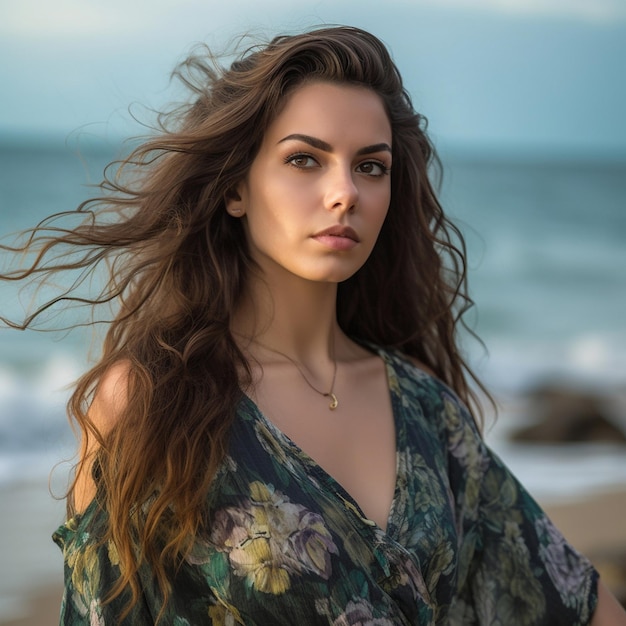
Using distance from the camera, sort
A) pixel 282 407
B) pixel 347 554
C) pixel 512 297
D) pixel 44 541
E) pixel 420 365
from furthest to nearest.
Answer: pixel 512 297, pixel 44 541, pixel 420 365, pixel 282 407, pixel 347 554

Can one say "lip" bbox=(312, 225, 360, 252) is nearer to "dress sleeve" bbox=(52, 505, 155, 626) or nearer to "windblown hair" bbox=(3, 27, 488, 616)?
"windblown hair" bbox=(3, 27, 488, 616)

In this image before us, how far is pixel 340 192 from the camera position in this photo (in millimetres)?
2279

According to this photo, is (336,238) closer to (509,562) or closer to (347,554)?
(347,554)

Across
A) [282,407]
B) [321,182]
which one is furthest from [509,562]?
[321,182]

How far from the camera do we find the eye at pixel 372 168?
239cm

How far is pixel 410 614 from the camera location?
2250mm

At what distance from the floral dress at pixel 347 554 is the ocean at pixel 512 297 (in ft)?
1.36

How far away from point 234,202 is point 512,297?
1380 cm

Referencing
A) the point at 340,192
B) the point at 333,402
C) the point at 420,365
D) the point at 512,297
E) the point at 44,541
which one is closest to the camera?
the point at 340,192

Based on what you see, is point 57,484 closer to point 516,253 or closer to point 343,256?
point 343,256

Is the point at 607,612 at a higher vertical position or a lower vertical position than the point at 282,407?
lower

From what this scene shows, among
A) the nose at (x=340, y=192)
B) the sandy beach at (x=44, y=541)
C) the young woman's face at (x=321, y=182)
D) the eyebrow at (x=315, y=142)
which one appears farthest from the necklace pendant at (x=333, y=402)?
the sandy beach at (x=44, y=541)

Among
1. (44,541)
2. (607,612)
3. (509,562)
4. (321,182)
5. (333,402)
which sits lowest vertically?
(607,612)

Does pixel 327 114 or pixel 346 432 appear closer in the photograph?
pixel 327 114
